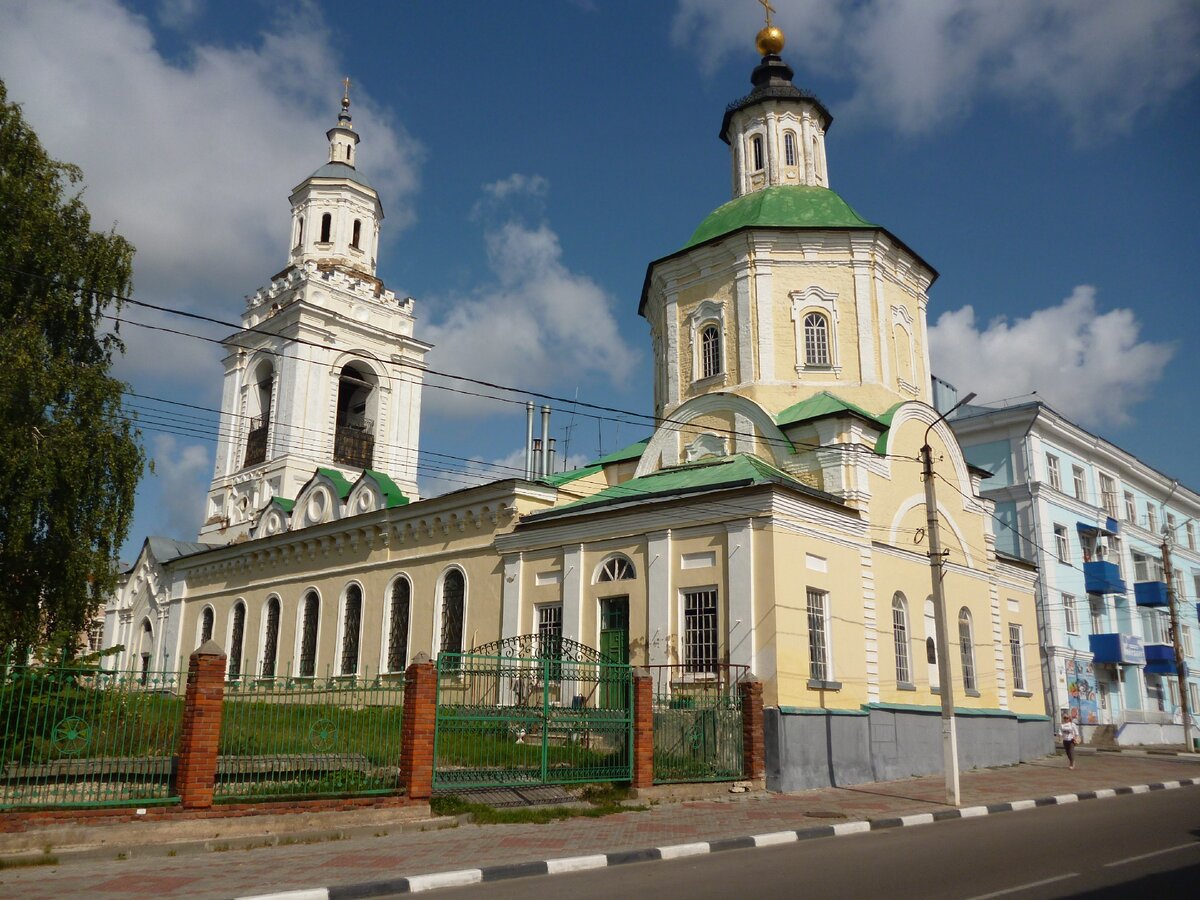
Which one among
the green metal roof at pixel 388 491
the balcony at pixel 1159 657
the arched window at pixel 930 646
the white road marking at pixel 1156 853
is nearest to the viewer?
the white road marking at pixel 1156 853

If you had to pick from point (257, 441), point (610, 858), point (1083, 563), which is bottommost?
point (610, 858)

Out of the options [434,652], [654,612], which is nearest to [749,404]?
[654,612]

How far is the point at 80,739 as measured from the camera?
10.7 metres

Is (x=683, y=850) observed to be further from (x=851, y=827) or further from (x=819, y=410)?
(x=819, y=410)

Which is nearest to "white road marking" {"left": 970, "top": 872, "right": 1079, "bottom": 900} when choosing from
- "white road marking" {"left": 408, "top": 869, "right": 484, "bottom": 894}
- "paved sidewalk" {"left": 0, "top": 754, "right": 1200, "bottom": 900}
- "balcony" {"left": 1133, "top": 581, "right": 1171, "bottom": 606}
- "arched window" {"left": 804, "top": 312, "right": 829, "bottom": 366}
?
"paved sidewalk" {"left": 0, "top": 754, "right": 1200, "bottom": 900}

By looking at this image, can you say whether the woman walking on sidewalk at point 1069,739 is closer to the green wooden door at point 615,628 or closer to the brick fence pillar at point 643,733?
the green wooden door at point 615,628

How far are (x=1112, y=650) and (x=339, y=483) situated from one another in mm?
28412

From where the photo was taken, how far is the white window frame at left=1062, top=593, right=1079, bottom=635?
35875mm

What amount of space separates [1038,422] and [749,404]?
19024 millimetres

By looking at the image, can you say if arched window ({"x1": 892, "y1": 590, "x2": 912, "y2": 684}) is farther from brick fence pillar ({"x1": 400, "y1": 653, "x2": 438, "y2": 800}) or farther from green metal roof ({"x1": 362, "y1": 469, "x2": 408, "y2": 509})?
green metal roof ({"x1": 362, "y1": 469, "x2": 408, "y2": 509})

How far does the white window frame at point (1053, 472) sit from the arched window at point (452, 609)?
24.8 meters

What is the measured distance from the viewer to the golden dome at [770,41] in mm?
30172

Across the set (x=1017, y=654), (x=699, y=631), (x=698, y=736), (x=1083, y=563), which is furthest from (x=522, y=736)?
(x=1083, y=563)

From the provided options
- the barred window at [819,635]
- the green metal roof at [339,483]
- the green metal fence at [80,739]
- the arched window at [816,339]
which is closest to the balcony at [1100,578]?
the arched window at [816,339]
